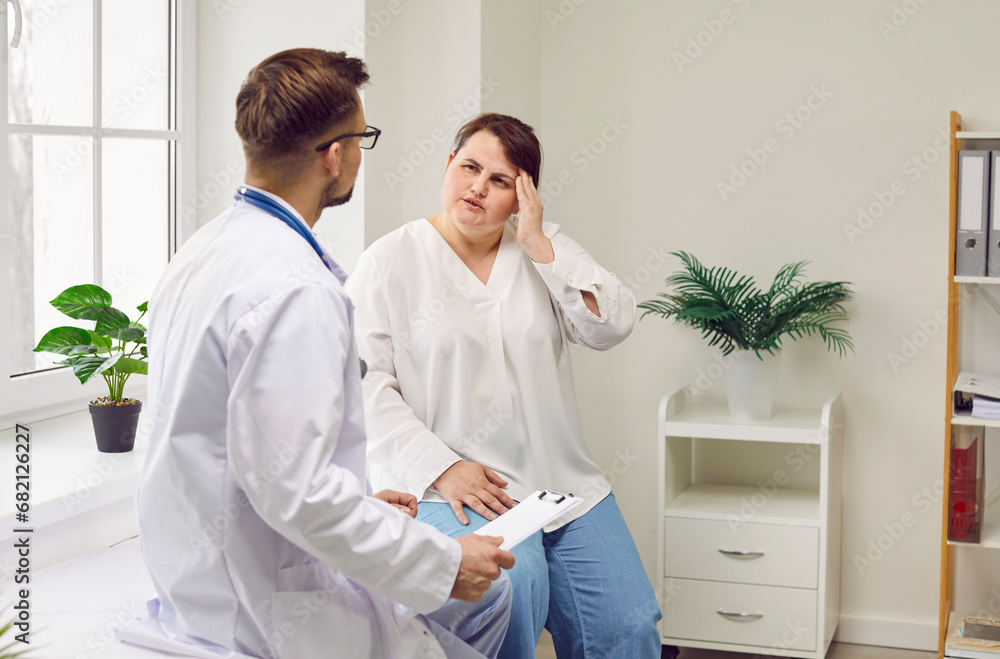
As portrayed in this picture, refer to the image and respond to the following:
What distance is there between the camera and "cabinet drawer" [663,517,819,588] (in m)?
2.32

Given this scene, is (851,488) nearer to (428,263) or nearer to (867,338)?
(867,338)

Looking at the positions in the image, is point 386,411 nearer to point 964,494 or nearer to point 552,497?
point 552,497

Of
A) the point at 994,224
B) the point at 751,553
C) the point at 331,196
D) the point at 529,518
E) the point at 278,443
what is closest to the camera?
the point at 278,443

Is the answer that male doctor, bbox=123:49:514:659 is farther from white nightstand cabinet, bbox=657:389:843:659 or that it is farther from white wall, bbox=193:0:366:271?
white nightstand cabinet, bbox=657:389:843:659

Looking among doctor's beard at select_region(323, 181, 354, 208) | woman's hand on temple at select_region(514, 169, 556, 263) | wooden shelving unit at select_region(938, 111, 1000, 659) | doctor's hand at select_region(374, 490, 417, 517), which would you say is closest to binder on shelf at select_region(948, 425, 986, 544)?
wooden shelving unit at select_region(938, 111, 1000, 659)

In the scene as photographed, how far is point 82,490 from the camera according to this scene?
A: 66.3 inches

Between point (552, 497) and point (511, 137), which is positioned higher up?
point (511, 137)

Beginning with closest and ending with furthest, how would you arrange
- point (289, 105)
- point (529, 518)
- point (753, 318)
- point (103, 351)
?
point (289, 105) → point (529, 518) → point (103, 351) → point (753, 318)

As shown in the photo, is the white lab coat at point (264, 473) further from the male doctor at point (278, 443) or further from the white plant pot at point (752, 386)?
the white plant pot at point (752, 386)

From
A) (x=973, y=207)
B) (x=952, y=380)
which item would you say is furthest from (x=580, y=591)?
(x=973, y=207)

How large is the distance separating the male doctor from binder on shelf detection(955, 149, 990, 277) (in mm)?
1603

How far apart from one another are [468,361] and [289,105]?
0.74 metres

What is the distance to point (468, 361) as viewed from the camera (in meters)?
1.79

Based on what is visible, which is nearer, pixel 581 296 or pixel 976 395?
pixel 581 296
